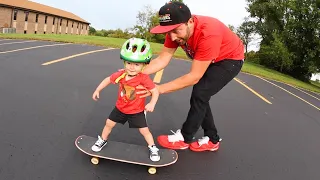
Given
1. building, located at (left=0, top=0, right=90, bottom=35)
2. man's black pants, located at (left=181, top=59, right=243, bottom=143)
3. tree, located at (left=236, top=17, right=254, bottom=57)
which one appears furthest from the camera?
building, located at (left=0, top=0, right=90, bottom=35)

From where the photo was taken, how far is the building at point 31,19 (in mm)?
39625

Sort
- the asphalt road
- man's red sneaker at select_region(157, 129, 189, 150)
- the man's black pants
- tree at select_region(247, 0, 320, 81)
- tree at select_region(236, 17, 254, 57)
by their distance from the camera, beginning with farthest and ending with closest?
tree at select_region(236, 17, 254, 57), tree at select_region(247, 0, 320, 81), man's red sneaker at select_region(157, 129, 189, 150), the man's black pants, the asphalt road

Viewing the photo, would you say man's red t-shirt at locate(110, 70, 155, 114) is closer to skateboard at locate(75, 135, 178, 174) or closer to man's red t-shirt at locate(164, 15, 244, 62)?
skateboard at locate(75, 135, 178, 174)

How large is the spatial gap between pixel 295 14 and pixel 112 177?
30.0 metres

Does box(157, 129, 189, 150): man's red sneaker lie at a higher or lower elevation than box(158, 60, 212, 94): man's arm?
lower

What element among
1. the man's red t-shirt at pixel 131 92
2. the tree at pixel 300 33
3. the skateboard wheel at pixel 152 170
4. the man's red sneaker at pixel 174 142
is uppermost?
the tree at pixel 300 33

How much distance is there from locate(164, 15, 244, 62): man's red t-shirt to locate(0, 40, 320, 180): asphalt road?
4.31 feet

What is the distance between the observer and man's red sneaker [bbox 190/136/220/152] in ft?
12.0


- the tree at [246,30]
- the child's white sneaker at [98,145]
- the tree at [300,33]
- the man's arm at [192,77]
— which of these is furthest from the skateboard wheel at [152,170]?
the tree at [246,30]

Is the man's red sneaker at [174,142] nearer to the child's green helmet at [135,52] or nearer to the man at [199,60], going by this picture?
the man at [199,60]

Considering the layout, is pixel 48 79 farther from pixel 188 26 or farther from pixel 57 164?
pixel 188 26

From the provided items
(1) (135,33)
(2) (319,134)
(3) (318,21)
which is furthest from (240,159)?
(1) (135,33)

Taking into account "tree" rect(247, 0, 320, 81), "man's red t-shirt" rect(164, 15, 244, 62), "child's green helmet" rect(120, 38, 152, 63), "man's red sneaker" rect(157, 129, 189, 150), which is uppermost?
"tree" rect(247, 0, 320, 81)

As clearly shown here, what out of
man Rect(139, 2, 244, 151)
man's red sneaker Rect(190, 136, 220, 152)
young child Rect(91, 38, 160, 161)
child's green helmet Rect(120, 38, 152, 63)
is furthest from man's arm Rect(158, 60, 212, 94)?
man's red sneaker Rect(190, 136, 220, 152)
